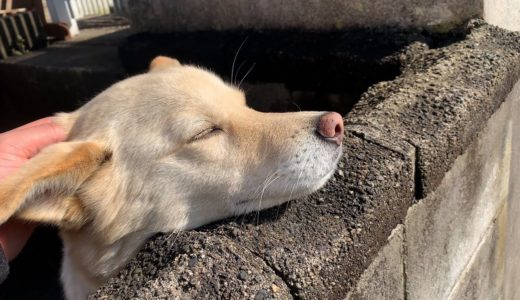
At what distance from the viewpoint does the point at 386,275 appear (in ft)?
5.99

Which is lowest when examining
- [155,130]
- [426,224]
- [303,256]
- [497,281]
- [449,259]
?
[497,281]

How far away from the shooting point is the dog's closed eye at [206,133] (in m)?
1.94

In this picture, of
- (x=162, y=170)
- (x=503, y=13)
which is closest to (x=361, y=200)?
(x=162, y=170)

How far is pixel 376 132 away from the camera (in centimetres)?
195

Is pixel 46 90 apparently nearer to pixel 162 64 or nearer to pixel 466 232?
pixel 162 64

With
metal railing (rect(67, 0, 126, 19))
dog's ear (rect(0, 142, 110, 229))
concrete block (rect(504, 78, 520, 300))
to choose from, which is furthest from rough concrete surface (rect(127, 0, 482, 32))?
metal railing (rect(67, 0, 126, 19))

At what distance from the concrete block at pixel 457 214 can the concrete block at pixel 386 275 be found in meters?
0.06

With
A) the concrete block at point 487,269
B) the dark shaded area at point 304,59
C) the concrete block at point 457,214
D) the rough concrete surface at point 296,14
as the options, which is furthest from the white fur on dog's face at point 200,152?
the rough concrete surface at point 296,14

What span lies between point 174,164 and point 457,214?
129 cm

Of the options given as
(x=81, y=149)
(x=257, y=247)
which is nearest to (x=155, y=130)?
(x=81, y=149)

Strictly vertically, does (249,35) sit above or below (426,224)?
above

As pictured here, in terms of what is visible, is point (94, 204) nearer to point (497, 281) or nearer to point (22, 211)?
point (22, 211)

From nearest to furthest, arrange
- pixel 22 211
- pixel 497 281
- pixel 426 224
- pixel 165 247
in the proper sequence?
pixel 165 247 → pixel 22 211 → pixel 426 224 → pixel 497 281

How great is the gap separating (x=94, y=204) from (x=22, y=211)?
0.24 metres
